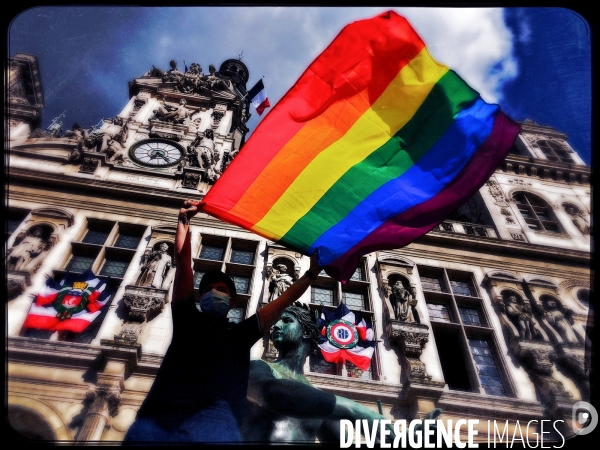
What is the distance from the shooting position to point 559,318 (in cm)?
1135

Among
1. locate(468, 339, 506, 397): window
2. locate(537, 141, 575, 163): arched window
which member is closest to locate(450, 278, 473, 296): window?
locate(468, 339, 506, 397): window

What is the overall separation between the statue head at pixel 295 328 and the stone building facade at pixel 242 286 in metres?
1.52

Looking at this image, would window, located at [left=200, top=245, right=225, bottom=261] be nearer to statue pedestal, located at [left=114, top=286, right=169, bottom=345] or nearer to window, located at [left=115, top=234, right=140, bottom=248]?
window, located at [left=115, top=234, right=140, bottom=248]

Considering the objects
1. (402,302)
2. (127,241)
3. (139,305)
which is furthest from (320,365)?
(127,241)

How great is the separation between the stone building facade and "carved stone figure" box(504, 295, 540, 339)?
4 cm

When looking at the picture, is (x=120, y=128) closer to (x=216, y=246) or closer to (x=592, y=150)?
(x=216, y=246)

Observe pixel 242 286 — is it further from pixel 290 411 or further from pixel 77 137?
pixel 77 137

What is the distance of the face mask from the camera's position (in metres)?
4.69

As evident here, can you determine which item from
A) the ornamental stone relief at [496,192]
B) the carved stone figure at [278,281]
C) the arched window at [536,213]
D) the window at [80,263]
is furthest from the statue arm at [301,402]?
the ornamental stone relief at [496,192]

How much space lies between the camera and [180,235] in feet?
15.7

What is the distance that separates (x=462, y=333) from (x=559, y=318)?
9.21 feet

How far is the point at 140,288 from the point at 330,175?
6.39 metres

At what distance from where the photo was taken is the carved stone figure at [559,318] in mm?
10836

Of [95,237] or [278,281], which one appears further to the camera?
[95,237]
